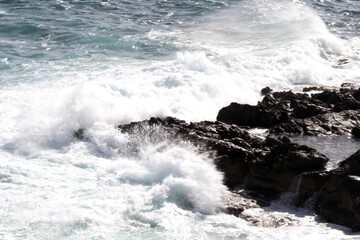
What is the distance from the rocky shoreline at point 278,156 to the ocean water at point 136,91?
35 centimetres

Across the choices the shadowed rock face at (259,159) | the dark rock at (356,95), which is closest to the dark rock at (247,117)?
the shadowed rock face at (259,159)

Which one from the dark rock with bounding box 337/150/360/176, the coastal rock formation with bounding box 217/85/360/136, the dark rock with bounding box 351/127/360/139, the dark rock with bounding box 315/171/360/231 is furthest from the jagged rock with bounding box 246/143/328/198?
the dark rock with bounding box 351/127/360/139

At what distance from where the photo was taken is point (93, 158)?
15.0 m

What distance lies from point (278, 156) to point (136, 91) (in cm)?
776

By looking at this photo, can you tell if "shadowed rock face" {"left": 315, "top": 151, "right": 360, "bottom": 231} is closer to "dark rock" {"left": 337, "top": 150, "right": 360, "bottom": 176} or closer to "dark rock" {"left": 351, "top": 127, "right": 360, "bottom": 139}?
"dark rock" {"left": 337, "top": 150, "right": 360, "bottom": 176}

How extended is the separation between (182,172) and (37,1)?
23245 millimetres

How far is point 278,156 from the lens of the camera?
13.6 m

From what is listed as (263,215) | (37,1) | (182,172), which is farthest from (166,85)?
(37,1)

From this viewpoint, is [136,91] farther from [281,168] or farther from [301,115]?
[281,168]

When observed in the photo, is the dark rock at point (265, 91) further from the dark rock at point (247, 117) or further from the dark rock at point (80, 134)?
the dark rock at point (80, 134)

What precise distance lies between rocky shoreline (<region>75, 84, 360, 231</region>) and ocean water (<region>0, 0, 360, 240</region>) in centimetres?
35

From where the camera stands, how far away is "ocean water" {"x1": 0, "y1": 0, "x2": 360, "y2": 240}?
11938 millimetres

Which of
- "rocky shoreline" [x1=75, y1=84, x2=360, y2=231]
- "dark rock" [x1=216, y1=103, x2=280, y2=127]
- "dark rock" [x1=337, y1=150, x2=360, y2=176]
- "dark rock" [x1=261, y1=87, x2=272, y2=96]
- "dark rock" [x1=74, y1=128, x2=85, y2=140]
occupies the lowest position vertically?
"dark rock" [x1=261, y1=87, x2=272, y2=96]

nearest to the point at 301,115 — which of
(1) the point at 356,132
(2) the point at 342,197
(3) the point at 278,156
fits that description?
(1) the point at 356,132
